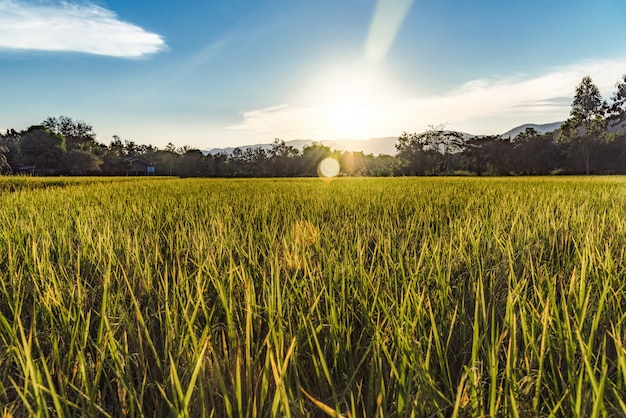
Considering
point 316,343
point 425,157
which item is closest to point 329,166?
point 425,157

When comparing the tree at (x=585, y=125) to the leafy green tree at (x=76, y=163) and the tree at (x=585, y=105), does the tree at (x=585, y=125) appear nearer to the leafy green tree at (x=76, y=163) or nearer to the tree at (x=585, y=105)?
the tree at (x=585, y=105)

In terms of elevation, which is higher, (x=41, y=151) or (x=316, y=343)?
(x=41, y=151)

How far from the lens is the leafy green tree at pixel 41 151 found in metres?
42.4

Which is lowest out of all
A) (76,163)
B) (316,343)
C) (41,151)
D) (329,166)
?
(316,343)

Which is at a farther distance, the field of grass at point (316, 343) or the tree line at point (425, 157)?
the tree line at point (425, 157)

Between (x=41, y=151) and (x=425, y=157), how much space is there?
45343mm

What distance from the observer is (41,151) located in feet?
141

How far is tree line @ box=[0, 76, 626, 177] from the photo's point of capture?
34.0 metres

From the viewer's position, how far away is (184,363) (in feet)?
2.49

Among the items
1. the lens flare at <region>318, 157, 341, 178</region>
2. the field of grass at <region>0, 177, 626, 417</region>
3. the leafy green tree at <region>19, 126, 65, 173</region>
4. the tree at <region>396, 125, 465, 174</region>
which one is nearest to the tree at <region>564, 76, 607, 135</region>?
the tree at <region>396, 125, 465, 174</region>

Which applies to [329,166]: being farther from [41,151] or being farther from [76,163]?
[41,151]

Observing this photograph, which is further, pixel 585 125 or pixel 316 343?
pixel 585 125

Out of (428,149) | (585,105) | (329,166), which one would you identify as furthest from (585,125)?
(329,166)

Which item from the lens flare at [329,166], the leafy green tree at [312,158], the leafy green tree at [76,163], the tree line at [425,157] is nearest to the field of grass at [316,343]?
the tree line at [425,157]
